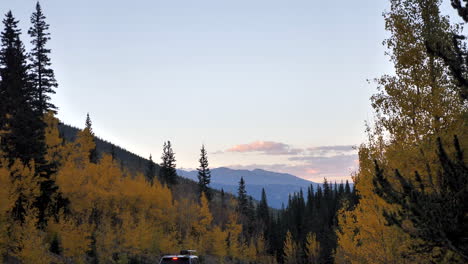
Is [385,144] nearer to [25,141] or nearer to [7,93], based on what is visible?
[25,141]

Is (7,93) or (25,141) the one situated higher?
(7,93)

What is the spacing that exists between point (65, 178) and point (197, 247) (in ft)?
87.5

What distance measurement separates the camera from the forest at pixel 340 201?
888 cm

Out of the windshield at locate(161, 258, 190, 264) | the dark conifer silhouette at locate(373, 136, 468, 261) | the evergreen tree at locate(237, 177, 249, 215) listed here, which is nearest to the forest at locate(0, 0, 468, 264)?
the dark conifer silhouette at locate(373, 136, 468, 261)

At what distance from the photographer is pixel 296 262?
112 meters

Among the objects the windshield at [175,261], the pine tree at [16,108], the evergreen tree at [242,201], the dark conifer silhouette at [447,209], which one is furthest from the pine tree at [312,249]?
the dark conifer silhouette at [447,209]

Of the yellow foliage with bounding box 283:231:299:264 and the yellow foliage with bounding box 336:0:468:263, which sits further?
the yellow foliage with bounding box 283:231:299:264

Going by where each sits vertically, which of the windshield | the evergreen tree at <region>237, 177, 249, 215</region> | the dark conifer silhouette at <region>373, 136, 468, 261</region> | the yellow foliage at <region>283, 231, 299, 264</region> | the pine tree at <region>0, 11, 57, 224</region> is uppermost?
the pine tree at <region>0, 11, 57, 224</region>

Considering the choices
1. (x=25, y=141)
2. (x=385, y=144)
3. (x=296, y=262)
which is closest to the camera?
(x=385, y=144)

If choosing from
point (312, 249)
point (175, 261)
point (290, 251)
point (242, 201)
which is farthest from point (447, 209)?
point (242, 201)

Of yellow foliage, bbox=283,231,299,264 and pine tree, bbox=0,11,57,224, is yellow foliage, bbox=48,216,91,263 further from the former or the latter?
yellow foliage, bbox=283,231,299,264

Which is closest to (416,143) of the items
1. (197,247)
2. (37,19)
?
(37,19)

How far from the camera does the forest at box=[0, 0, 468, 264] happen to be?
8.88 m

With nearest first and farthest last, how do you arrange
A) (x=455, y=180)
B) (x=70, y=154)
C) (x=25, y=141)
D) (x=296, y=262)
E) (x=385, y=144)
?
(x=455, y=180) < (x=385, y=144) < (x=25, y=141) < (x=70, y=154) < (x=296, y=262)
